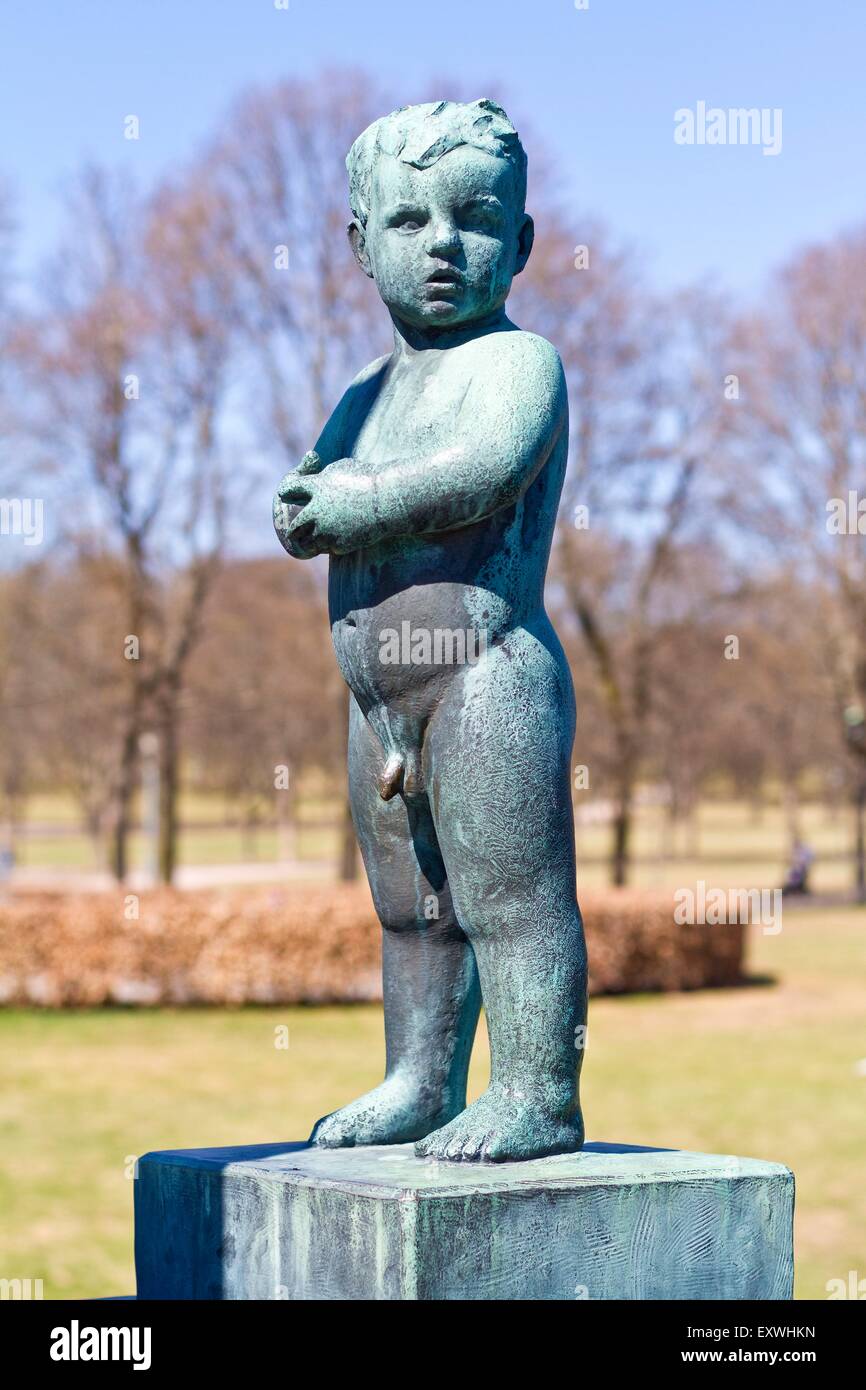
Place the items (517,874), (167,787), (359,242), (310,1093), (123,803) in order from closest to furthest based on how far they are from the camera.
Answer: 1. (517,874)
2. (359,242)
3. (310,1093)
4. (123,803)
5. (167,787)

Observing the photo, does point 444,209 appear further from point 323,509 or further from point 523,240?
point 323,509

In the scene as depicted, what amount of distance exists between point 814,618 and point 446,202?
32.1 meters

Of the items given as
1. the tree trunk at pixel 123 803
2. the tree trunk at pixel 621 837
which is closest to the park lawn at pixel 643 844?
the tree trunk at pixel 621 837

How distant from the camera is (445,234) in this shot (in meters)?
3.72

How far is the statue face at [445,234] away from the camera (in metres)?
3.74

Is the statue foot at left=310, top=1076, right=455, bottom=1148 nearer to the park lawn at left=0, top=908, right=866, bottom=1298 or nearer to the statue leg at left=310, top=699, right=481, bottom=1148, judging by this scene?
the statue leg at left=310, top=699, right=481, bottom=1148

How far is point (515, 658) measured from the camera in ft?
12.0

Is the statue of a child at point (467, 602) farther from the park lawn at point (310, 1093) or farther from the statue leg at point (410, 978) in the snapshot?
the park lawn at point (310, 1093)

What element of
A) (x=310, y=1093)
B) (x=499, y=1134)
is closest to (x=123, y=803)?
(x=310, y=1093)

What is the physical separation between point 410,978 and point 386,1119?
1.04ft

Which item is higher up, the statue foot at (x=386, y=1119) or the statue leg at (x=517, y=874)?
the statue leg at (x=517, y=874)

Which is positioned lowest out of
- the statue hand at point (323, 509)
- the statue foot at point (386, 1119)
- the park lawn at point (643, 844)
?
the park lawn at point (643, 844)
